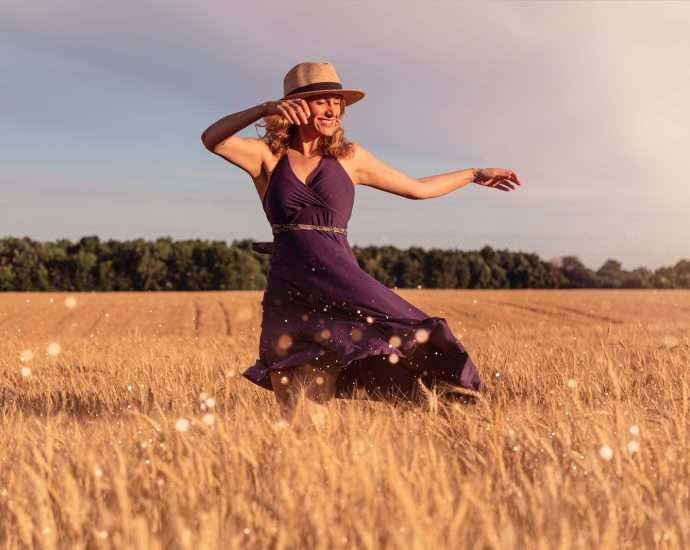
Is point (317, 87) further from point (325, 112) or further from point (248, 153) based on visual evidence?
point (248, 153)

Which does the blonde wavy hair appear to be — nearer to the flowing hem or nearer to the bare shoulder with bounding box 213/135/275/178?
the bare shoulder with bounding box 213/135/275/178

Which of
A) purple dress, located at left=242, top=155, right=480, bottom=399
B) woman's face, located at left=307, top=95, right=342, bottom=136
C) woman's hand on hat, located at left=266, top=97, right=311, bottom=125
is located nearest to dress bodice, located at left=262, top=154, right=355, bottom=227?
purple dress, located at left=242, top=155, right=480, bottom=399

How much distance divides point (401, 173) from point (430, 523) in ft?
9.19

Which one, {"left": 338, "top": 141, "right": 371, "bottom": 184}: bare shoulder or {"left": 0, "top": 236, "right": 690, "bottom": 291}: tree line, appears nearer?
{"left": 338, "top": 141, "right": 371, "bottom": 184}: bare shoulder

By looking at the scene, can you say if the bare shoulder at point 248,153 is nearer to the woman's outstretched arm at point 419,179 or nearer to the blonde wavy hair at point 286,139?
the blonde wavy hair at point 286,139

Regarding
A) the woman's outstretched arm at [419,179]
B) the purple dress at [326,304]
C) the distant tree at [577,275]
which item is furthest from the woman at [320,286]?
the distant tree at [577,275]

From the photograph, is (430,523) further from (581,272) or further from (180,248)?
Result: (180,248)

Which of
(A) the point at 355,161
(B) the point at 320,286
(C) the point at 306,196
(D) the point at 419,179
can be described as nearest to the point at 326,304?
(B) the point at 320,286

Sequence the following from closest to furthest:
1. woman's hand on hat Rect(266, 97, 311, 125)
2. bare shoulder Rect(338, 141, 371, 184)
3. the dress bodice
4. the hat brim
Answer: woman's hand on hat Rect(266, 97, 311, 125)
the hat brim
the dress bodice
bare shoulder Rect(338, 141, 371, 184)

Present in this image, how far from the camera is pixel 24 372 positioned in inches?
272

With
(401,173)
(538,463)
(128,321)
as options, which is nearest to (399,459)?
(538,463)

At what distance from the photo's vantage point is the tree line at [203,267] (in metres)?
56.0

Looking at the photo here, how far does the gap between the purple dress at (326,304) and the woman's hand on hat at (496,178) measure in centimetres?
93

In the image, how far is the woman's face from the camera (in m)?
4.11
